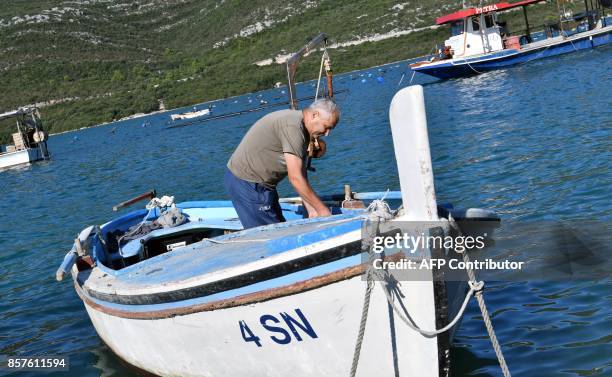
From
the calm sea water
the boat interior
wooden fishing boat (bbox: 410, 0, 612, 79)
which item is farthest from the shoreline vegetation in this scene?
the boat interior

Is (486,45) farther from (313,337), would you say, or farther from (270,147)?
(313,337)

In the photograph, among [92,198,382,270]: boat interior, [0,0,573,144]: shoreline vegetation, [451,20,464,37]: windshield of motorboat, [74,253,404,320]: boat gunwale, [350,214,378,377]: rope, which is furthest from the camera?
[0,0,573,144]: shoreline vegetation

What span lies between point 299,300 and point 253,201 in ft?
6.15

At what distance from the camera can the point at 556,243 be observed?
29.4ft

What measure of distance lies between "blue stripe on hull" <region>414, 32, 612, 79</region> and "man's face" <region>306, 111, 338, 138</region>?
Result: 36390 mm

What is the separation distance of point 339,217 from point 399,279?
1.05m

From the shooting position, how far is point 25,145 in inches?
1817

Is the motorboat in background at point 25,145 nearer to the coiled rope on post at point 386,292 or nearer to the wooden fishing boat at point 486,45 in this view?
the wooden fishing boat at point 486,45

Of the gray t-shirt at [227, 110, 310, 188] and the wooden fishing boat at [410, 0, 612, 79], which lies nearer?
the gray t-shirt at [227, 110, 310, 188]

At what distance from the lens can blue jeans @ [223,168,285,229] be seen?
6.91m

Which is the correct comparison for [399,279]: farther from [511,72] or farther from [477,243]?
[511,72]

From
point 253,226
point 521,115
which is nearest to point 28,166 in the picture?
point 521,115

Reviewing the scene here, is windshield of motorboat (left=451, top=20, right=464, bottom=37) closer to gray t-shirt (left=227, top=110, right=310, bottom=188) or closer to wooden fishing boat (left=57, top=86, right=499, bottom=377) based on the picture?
gray t-shirt (left=227, top=110, right=310, bottom=188)

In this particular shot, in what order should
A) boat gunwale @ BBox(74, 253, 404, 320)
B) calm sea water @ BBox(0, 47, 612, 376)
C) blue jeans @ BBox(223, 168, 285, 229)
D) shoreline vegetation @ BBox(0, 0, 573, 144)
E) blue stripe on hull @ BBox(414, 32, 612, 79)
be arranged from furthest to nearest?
shoreline vegetation @ BBox(0, 0, 573, 144), blue stripe on hull @ BBox(414, 32, 612, 79), calm sea water @ BBox(0, 47, 612, 376), blue jeans @ BBox(223, 168, 285, 229), boat gunwale @ BBox(74, 253, 404, 320)
